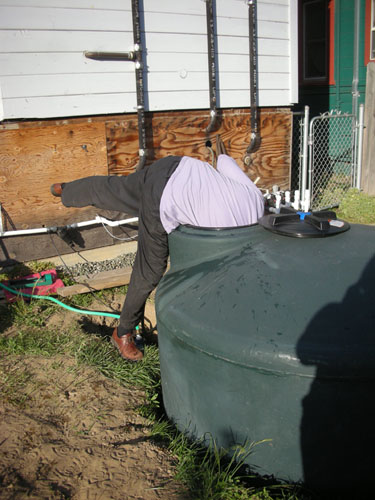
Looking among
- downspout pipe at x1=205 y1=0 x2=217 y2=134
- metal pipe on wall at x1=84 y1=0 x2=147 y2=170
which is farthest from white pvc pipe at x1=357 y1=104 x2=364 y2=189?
metal pipe on wall at x1=84 y1=0 x2=147 y2=170

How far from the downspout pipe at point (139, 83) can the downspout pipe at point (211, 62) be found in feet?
2.74

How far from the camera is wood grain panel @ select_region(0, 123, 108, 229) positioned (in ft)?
14.9

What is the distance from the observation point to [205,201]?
283 cm

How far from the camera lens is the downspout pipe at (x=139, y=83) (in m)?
4.82

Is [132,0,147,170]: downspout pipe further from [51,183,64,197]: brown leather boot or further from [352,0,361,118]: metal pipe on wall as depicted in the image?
[352,0,361,118]: metal pipe on wall

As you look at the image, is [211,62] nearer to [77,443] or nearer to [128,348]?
[128,348]

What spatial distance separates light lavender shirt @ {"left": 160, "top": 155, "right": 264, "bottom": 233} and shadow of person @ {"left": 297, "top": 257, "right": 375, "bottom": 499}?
925 mm

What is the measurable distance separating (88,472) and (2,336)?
70.1 inches

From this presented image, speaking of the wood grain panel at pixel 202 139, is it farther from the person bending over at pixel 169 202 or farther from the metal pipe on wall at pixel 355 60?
the metal pipe on wall at pixel 355 60

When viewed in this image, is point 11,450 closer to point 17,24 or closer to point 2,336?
point 2,336

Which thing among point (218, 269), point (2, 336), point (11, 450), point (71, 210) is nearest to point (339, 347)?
Result: point (218, 269)

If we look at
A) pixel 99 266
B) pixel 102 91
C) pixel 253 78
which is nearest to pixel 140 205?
pixel 99 266

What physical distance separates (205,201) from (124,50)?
283 centimetres

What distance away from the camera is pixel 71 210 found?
4930 mm
